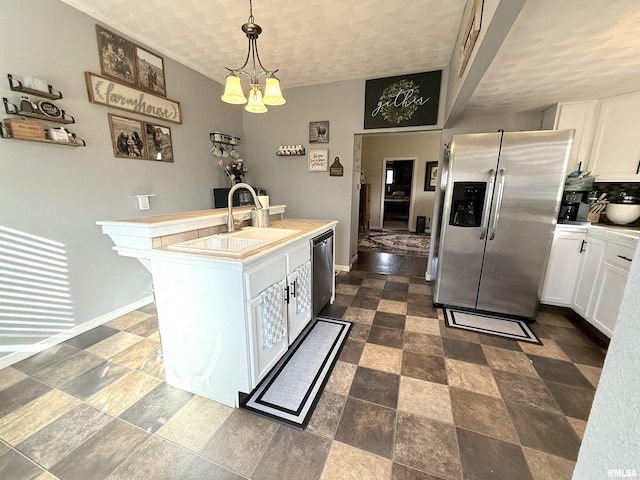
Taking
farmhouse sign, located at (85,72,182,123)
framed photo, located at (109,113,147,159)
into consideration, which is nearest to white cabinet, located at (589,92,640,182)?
farmhouse sign, located at (85,72,182,123)

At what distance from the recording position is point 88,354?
203cm

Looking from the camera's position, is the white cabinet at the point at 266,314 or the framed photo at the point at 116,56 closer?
the white cabinet at the point at 266,314

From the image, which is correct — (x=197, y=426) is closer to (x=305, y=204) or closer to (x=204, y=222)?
(x=204, y=222)

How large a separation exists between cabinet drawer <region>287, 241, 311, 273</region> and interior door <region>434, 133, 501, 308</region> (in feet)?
4.88

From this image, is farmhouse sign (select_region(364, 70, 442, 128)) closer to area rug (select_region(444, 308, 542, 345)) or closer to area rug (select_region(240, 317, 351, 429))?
area rug (select_region(444, 308, 542, 345))

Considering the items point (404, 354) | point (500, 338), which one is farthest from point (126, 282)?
point (500, 338)

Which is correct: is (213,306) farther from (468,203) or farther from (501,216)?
(501,216)

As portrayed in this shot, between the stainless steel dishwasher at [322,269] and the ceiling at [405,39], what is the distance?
1.87 m

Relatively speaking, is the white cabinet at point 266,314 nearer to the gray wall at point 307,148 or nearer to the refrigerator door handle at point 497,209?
the refrigerator door handle at point 497,209

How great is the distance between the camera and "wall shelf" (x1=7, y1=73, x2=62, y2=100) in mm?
1800

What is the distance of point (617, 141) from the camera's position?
2498 mm

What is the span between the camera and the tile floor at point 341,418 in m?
1.23

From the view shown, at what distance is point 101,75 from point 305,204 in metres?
2.61

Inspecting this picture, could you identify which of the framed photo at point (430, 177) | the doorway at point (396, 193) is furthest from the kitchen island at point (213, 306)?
the doorway at point (396, 193)
